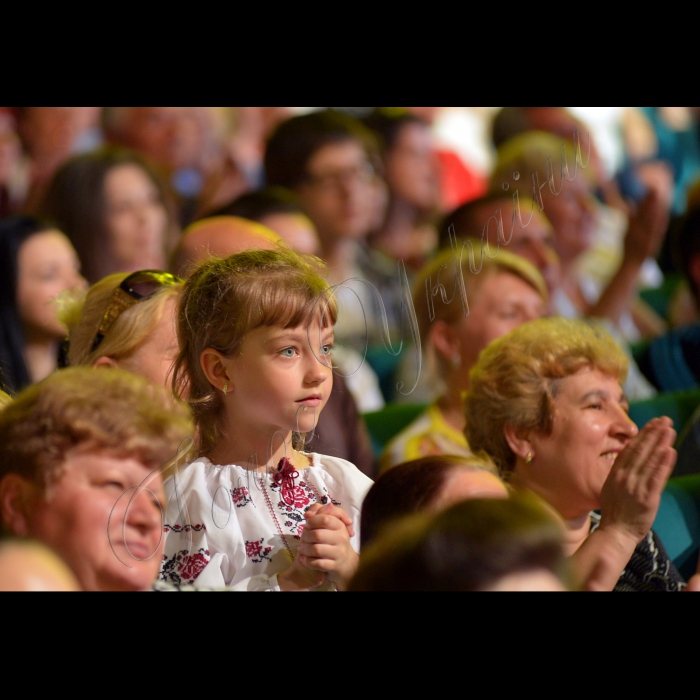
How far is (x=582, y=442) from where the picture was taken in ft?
3.79

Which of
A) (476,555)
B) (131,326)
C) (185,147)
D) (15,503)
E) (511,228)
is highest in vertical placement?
(185,147)

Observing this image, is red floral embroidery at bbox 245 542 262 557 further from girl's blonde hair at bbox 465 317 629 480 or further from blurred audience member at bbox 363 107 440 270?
blurred audience member at bbox 363 107 440 270

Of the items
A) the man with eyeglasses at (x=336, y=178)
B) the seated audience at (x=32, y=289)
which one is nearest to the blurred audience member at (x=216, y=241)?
the seated audience at (x=32, y=289)

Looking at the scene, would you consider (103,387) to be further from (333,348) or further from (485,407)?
(485,407)

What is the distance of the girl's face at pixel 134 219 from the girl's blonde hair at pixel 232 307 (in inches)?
30.4

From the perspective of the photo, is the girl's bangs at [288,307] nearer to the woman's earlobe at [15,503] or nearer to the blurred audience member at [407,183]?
the woman's earlobe at [15,503]

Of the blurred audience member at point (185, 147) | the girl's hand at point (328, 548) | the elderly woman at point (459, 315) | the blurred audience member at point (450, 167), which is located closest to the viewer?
the girl's hand at point (328, 548)

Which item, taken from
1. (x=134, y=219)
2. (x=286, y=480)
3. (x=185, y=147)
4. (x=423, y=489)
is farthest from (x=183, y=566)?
(x=185, y=147)

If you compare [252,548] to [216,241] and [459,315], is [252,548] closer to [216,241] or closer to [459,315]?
[216,241]

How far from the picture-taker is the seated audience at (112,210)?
1.85 meters

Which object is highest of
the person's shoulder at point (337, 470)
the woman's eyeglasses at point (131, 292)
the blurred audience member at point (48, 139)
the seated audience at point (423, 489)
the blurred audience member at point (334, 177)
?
the blurred audience member at point (48, 139)

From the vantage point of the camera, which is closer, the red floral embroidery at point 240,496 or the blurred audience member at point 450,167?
the red floral embroidery at point 240,496

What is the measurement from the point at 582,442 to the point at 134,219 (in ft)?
3.76

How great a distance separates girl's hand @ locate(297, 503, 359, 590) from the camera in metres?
0.94
